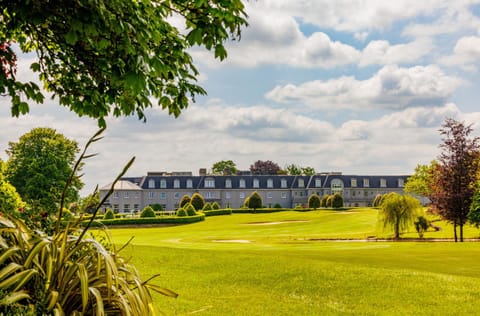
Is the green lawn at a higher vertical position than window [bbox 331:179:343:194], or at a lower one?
lower

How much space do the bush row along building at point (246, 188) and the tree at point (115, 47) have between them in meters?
80.5

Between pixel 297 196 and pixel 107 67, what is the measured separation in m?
86.3

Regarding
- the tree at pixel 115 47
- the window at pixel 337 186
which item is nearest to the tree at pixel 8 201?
the tree at pixel 115 47

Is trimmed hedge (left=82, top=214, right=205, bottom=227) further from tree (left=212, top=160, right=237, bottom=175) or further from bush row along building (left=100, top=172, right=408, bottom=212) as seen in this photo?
tree (left=212, top=160, right=237, bottom=175)

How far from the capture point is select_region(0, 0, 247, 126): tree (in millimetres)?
5473

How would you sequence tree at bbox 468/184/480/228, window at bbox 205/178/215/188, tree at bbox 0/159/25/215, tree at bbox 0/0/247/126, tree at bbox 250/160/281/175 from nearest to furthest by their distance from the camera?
tree at bbox 0/0/247/126, tree at bbox 0/159/25/215, tree at bbox 468/184/480/228, window at bbox 205/178/215/188, tree at bbox 250/160/281/175

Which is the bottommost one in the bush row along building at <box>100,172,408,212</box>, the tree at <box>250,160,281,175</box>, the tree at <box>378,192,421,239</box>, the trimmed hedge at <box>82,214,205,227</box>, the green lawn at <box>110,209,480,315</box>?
the trimmed hedge at <box>82,214,205,227</box>

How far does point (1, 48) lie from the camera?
7.82 meters

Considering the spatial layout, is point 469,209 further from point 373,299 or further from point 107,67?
point 107,67

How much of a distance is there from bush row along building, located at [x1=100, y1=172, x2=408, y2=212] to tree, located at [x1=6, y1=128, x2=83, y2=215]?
103 feet

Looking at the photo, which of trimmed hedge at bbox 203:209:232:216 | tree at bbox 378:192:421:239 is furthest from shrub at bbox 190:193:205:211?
tree at bbox 378:192:421:239

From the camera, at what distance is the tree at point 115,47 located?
547cm

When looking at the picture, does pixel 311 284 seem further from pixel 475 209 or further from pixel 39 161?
pixel 39 161

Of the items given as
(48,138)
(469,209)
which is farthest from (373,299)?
(48,138)
